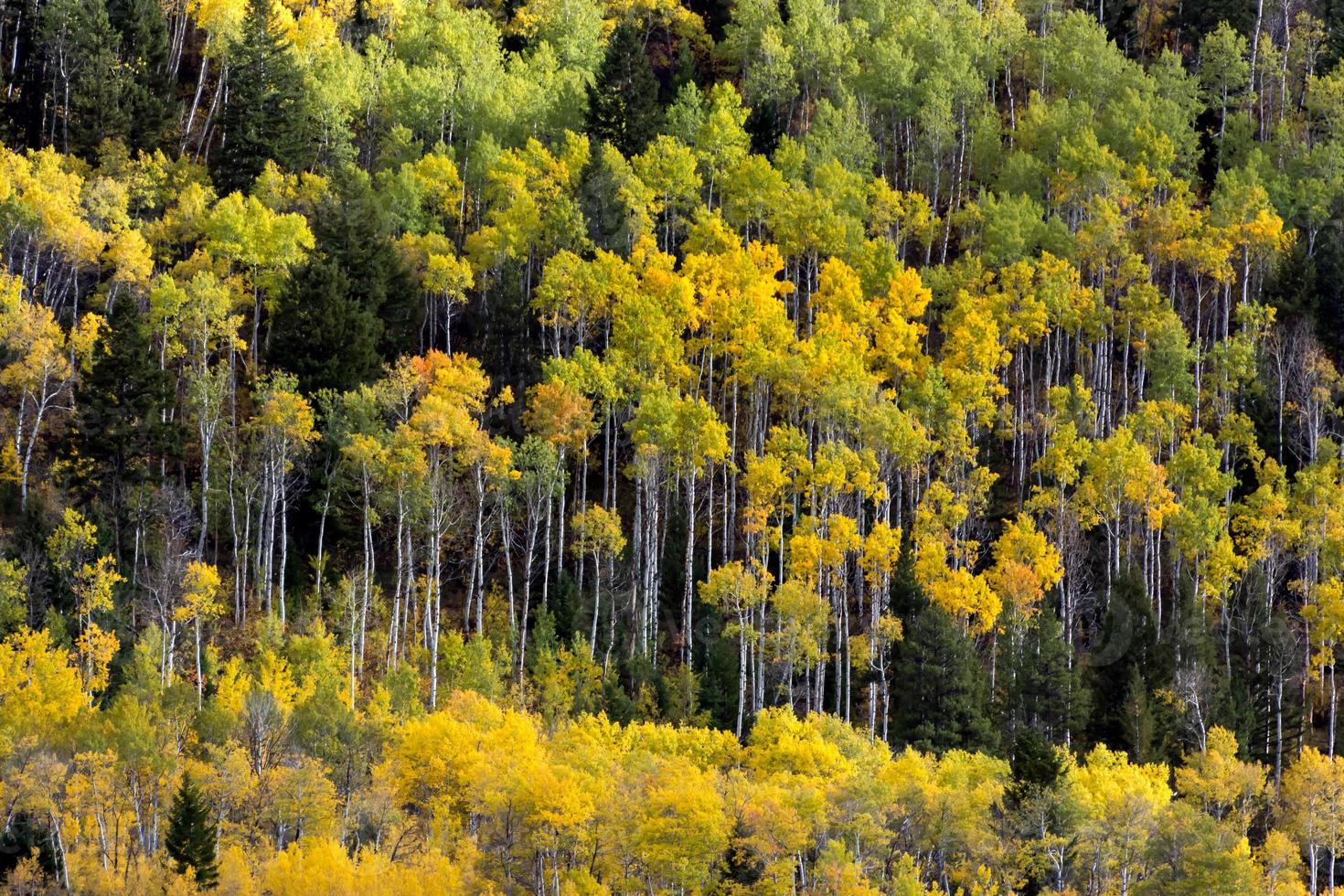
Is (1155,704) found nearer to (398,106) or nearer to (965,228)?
(965,228)

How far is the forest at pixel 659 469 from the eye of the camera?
63250mm

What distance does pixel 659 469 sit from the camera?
77.7m

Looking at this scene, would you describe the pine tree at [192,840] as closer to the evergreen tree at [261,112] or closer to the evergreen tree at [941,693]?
the evergreen tree at [941,693]

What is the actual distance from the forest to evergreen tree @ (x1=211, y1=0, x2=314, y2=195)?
1.02 ft

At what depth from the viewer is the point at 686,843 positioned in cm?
6103

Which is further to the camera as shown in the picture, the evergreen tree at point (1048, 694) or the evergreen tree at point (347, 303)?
the evergreen tree at point (347, 303)

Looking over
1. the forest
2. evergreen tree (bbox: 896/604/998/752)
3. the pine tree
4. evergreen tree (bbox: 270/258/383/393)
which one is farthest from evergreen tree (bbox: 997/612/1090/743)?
the pine tree

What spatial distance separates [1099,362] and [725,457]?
60.4 feet

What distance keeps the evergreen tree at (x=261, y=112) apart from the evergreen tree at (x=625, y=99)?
14.2 m

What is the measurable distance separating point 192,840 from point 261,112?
44060 mm

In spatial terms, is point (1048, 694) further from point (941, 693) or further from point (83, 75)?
point (83, 75)

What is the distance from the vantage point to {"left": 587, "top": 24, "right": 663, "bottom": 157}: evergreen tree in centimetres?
10012

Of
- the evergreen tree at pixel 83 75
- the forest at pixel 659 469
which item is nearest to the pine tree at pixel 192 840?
the forest at pixel 659 469

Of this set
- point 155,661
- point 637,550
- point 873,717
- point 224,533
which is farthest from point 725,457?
point 155,661
